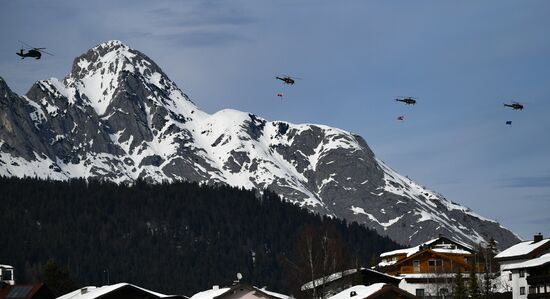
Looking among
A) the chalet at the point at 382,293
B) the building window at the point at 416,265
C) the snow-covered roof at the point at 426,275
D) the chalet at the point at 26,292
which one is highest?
the building window at the point at 416,265

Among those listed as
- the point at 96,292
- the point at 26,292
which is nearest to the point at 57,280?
the point at 26,292

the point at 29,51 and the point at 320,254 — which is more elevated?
the point at 29,51

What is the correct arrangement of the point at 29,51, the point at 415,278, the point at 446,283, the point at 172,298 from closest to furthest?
1. the point at 29,51
2. the point at 172,298
3. the point at 446,283
4. the point at 415,278

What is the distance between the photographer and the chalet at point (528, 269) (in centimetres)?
14050

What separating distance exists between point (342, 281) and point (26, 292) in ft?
116

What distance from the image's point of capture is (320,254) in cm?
16438

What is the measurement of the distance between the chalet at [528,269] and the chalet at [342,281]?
1331 cm

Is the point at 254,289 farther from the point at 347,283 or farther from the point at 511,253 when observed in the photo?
the point at 511,253

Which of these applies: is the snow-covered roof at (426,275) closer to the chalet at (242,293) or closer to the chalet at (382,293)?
the chalet at (242,293)

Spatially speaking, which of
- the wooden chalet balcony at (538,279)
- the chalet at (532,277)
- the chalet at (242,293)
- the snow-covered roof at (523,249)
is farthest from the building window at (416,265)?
the chalet at (242,293)

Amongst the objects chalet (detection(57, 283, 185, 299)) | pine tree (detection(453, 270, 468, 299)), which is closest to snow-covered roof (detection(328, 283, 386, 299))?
pine tree (detection(453, 270, 468, 299))

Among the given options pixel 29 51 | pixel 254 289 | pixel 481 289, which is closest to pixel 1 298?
pixel 254 289

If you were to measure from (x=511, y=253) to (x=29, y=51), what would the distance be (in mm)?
67729

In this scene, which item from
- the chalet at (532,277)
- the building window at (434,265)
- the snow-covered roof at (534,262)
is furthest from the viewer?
the building window at (434,265)
